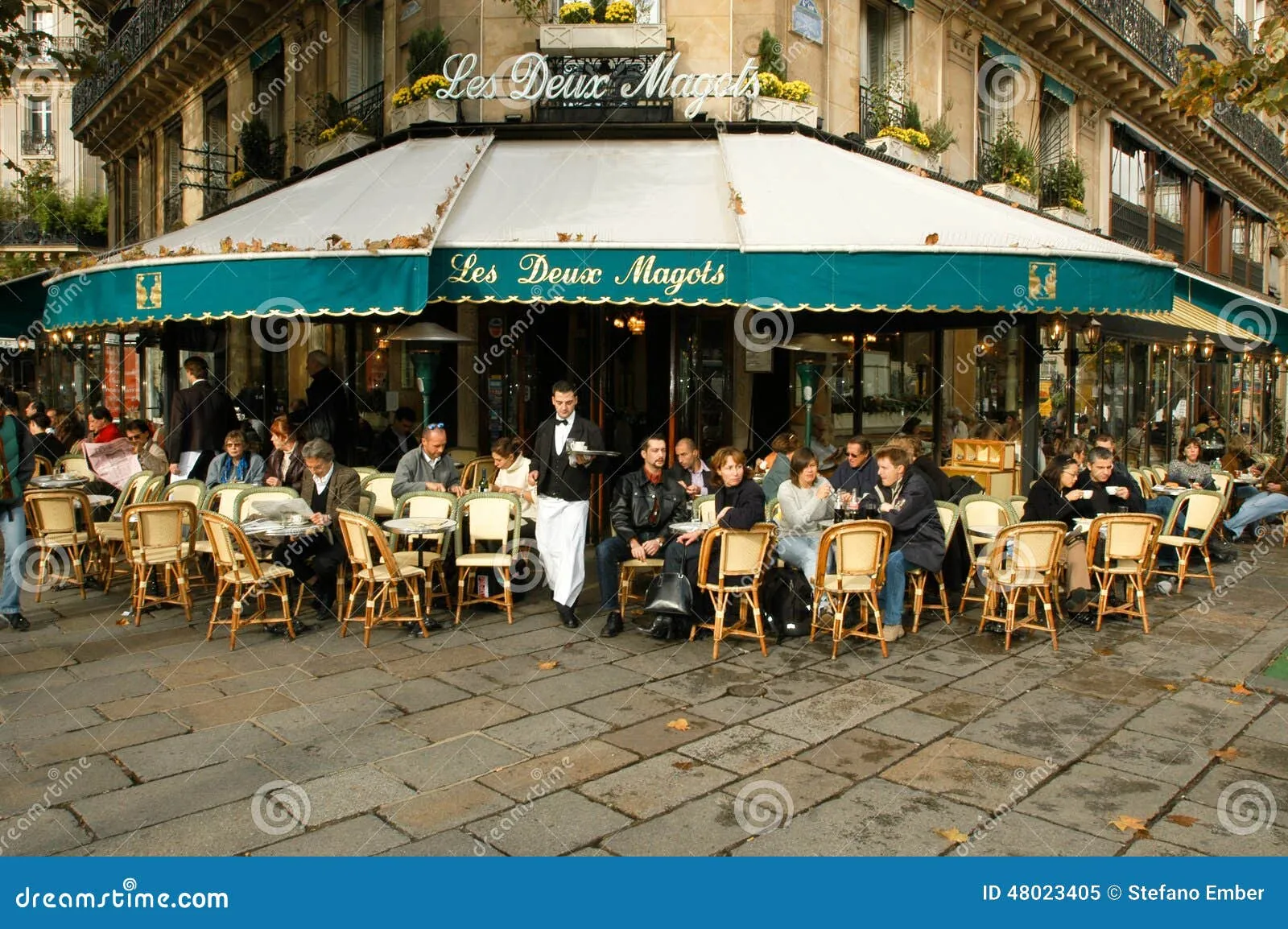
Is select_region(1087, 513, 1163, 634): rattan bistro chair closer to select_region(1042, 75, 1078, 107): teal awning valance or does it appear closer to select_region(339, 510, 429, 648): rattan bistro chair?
select_region(339, 510, 429, 648): rattan bistro chair

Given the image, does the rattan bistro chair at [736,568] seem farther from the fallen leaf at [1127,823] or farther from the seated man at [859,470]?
the fallen leaf at [1127,823]

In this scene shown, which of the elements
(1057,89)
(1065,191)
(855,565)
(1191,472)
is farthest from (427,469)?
(1057,89)

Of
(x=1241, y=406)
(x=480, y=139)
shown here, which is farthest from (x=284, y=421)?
(x=1241, y=406)

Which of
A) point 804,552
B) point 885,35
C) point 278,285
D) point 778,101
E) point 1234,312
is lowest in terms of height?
point 804,552

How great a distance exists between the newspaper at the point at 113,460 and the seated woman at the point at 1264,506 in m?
12.5

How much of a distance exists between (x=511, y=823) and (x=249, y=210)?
8.22 m

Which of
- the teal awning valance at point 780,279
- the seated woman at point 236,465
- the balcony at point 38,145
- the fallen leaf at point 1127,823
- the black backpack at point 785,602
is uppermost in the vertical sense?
the balcony at point 38,145

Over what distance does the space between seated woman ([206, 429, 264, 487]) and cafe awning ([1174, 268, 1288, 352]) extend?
10114mm

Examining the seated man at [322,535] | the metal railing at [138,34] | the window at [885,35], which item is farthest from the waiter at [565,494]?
the metal railing at [138,34]

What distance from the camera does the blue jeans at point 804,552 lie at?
7.27 m

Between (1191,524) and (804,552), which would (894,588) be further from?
(1191,524)

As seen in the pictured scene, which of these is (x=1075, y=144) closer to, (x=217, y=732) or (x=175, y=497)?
(x=175, y=497)

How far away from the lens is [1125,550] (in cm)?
758

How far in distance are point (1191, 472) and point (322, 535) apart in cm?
945
